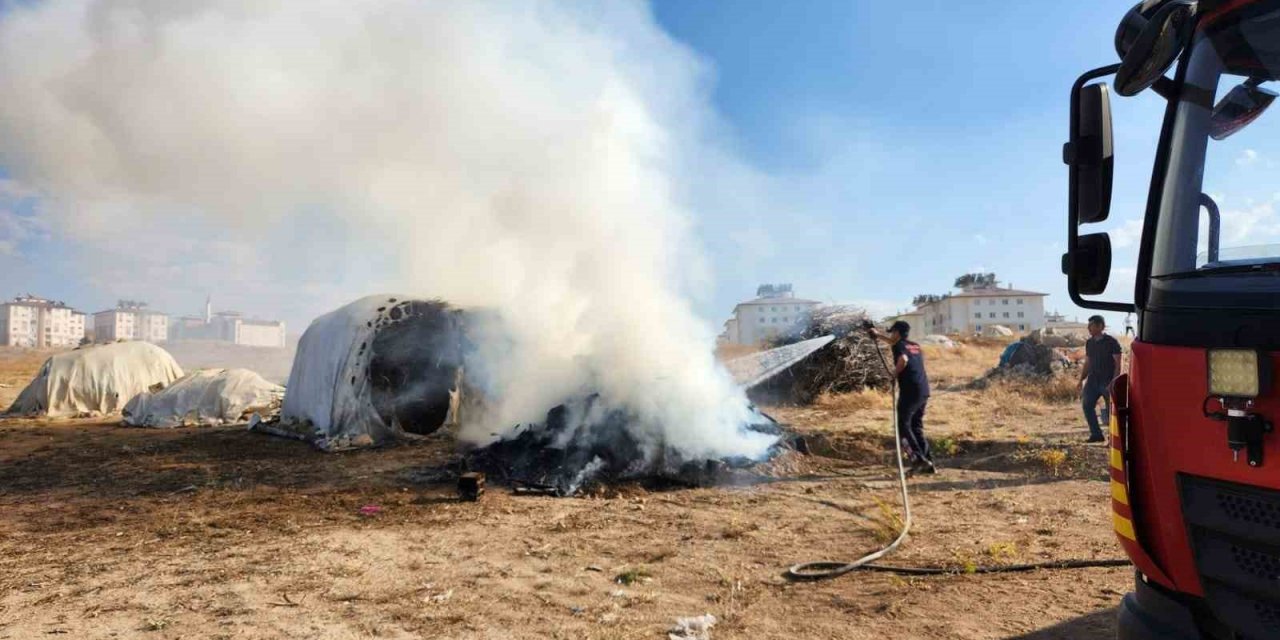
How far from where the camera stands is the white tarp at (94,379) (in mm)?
18766

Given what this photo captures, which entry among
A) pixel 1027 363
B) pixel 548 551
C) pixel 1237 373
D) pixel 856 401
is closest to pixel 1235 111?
pixel 1237 373

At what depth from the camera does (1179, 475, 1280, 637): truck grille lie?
1.96 meters

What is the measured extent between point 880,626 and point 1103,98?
9.55ft

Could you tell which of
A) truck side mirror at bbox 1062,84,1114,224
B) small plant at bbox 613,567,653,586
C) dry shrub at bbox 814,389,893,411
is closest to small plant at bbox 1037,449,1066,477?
small plant at bbox 613,567,653,586

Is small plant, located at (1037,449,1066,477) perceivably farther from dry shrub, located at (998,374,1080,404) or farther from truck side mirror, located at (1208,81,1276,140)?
dry shrub, located at (998,374,1080,404)

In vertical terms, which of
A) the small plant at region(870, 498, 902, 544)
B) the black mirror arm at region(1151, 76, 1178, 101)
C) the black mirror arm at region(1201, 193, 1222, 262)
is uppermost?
the black mirror arm at region(1151, 76, 1178, 101)

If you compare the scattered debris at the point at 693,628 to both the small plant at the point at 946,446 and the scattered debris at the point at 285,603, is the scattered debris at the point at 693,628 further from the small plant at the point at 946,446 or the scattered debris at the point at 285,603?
the small plant at the point at 946,446

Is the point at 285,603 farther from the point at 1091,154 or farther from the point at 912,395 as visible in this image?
the point at 912,395

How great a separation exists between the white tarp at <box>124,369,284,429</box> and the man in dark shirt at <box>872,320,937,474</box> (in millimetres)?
15035

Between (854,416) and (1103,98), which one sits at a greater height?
(1103,98)

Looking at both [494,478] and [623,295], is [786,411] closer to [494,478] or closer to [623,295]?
[623,295]

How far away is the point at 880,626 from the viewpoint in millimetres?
3855

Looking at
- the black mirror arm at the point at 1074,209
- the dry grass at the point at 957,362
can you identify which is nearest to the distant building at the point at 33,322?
the dry grass at the point at 957,362

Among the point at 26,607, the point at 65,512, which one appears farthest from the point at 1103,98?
the point at 65,512
